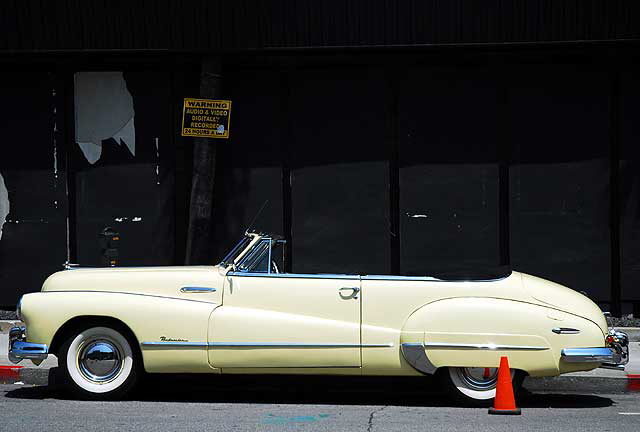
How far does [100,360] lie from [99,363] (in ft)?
0.09

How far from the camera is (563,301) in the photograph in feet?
29.7

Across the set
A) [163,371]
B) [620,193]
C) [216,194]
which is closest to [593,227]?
[620,193]

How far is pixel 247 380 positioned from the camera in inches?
402

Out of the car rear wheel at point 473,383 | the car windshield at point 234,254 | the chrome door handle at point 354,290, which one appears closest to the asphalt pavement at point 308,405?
the car rear wheel at point 473,383

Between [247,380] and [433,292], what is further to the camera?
[247,380]

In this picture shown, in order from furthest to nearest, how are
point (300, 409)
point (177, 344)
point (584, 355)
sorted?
point (177, 344)
point (300, 409)
point (584, 355)

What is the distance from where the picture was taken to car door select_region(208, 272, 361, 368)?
898 centimetres

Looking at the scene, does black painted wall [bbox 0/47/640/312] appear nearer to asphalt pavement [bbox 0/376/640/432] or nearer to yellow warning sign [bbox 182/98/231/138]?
yellow warning sign [bbox 182/98/231/138]

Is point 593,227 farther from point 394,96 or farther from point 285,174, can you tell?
point 285,174

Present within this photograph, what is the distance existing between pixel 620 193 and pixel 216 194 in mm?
4807

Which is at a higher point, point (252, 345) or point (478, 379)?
point (252, 345)

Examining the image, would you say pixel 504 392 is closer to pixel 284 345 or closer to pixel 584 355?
pixel 584 355

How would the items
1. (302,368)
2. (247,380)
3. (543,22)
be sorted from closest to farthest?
(302,368) → (247,380) → (543,22)

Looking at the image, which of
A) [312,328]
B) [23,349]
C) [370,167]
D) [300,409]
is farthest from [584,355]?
[370,167]
